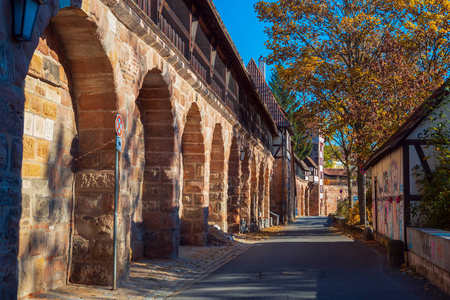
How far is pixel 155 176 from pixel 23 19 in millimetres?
6281

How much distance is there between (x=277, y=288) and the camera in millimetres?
7395

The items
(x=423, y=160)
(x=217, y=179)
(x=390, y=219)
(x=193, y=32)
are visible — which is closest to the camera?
(x=423, y=160)

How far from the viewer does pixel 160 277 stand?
8320 millimetres

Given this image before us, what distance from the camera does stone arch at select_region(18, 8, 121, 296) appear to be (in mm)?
6387

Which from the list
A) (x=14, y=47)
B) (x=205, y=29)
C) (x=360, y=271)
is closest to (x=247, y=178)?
(x=205, y=29)

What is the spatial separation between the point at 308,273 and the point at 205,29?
7232 mm

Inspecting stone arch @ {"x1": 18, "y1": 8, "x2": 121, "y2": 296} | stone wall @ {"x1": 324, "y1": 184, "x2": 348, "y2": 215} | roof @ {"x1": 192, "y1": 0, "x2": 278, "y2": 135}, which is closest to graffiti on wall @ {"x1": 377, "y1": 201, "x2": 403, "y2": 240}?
roof @ {"x1": 192, "y1": 0, "x2": 278, "y2": 135}

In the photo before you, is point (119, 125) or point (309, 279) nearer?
point (119, 125)

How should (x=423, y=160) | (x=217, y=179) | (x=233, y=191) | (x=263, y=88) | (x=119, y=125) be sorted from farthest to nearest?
(x=263, y=88) → (x=233, y=191) → (x=217, y=179) → (x=423, y=160) → (x=119, y=125)

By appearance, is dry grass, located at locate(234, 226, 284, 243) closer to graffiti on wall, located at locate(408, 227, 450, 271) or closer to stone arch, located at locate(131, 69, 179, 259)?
stone arch, located at locate(131, 69, 179, 259)

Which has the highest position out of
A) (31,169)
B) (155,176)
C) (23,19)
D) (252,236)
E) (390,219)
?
(23,19)

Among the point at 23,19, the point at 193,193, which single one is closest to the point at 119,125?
the point at 23,19

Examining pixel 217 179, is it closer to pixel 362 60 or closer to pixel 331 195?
pixel 362 60

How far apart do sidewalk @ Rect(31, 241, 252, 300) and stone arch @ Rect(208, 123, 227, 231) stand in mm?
3289
